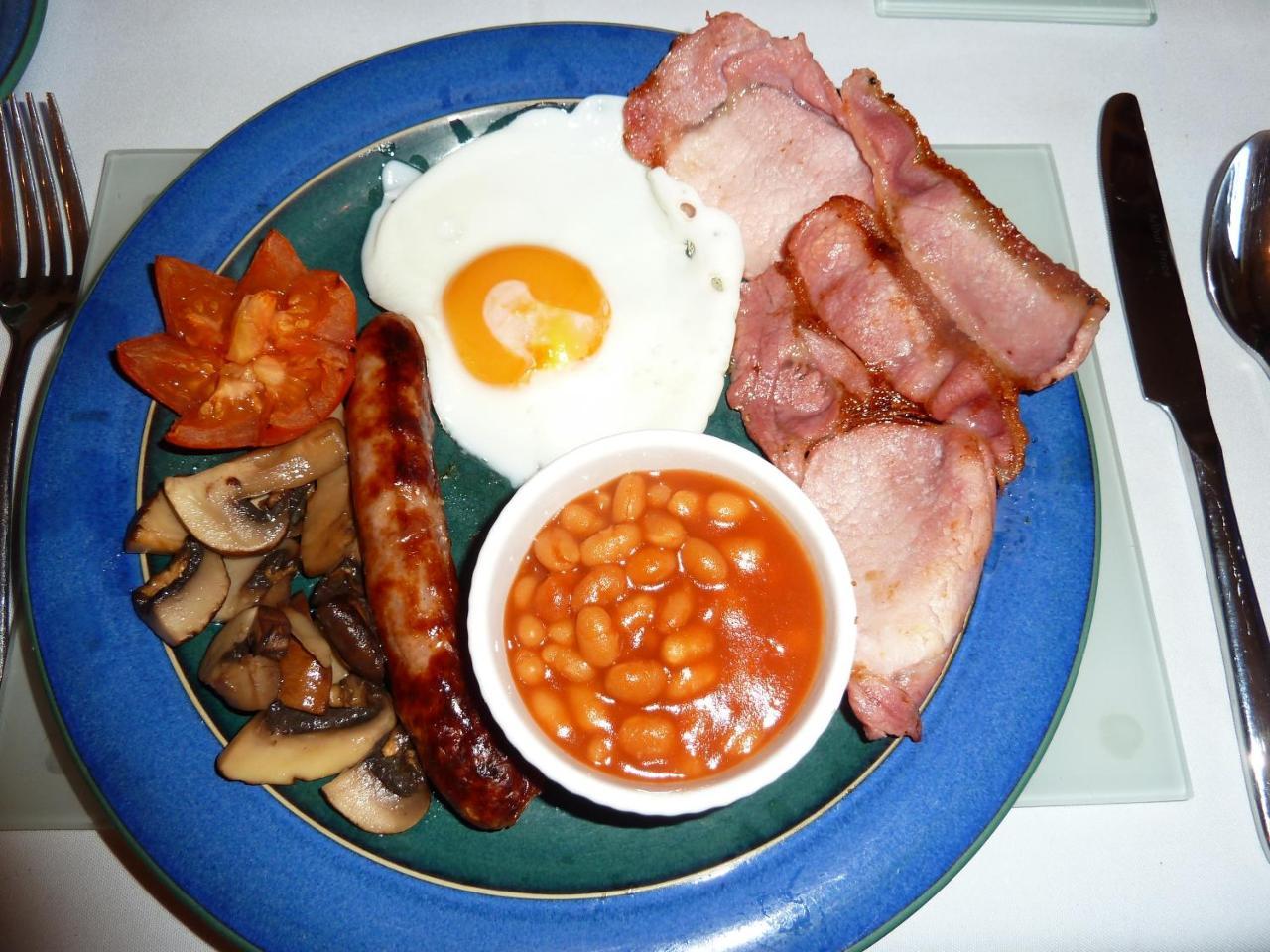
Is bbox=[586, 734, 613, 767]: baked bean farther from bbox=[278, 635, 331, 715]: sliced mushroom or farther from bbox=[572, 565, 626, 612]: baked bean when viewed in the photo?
bbox=[278, 635, 331, 715]: sliced mushroom

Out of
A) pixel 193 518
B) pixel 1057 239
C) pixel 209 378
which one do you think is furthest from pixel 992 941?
pixel 209 378

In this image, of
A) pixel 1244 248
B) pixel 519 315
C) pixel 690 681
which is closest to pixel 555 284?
pixel 519 315

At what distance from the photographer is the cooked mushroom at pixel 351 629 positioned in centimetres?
159

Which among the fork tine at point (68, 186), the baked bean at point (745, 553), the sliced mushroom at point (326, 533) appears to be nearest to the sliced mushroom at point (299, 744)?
the sliced mushroom at point (326, 533)

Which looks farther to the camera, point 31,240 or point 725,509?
point 31,240

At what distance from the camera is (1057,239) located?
6.99 ft

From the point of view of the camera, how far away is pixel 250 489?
169cm

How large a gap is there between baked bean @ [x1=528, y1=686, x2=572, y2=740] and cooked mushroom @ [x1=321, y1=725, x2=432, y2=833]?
424mm

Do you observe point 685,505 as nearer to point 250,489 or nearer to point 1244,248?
point 250,489

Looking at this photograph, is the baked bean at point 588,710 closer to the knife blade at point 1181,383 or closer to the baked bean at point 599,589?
the baked bean at point 599,589

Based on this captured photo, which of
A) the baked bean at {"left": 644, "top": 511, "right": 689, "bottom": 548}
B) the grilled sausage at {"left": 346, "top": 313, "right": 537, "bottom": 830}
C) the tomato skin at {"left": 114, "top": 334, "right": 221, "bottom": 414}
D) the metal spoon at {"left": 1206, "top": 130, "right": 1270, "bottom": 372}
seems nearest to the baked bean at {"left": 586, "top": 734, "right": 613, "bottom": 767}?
the grilled sausage at {"left": 346, "top": 313, "right": 537, "bottom": 830}

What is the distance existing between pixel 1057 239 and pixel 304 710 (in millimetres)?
2098

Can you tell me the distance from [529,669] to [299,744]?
54 centimetres

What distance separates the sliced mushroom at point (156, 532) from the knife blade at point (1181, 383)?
7.50ft
